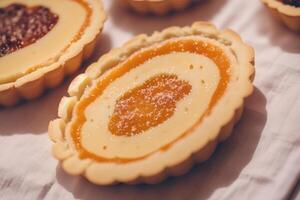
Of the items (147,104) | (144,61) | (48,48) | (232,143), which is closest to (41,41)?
(48,48)

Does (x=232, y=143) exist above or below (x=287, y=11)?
below

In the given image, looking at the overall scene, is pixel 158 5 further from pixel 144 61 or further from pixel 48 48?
pixel 48 48

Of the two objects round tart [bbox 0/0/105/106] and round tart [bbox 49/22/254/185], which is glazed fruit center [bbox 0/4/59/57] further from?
round tart [bbox 49/22/254/185]

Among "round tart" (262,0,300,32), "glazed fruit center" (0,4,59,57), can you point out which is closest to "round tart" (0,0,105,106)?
"glazed fruit center" (0,4,59,57)

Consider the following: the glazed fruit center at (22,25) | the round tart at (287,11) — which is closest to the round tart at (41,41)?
the glazed fruit center at (22,25)

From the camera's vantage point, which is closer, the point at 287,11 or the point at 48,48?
the point at 287,11

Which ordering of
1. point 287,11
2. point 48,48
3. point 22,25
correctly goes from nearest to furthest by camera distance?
point 287,11 → point 48,48 → point 22,25

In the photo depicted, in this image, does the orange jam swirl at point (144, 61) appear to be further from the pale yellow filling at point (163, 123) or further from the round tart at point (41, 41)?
the round tart at point (41, 41)
